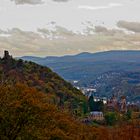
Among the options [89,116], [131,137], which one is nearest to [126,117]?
[89,116]

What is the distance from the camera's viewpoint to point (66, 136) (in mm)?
58656

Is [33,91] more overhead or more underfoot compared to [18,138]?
more overhead

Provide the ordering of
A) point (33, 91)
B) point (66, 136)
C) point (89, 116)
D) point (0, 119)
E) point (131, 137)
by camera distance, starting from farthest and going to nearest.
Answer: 1. point (89, 116)
2. point (131, 137)
3. point (66, 136)
4. point (33, 91)
5. point (0, 119)

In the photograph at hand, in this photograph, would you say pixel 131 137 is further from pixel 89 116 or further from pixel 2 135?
pixel 89 116

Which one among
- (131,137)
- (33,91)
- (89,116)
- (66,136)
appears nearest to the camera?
(33,91)

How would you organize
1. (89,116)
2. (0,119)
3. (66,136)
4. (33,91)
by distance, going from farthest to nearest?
(89,116) < (66,136) < (33,91) < (0,119)

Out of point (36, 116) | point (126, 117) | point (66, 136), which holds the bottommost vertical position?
point (126, 117)

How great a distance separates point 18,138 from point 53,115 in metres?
6.10

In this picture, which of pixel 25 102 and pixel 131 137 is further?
pixel 131 137

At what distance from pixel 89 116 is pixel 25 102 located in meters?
137

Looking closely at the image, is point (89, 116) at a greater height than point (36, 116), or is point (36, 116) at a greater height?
point (36, 116)

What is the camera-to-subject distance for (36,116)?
5153 centimetres

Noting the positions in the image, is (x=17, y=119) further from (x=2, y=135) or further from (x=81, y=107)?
(x=81, y=107)

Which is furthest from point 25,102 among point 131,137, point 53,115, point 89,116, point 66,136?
point 89,116
